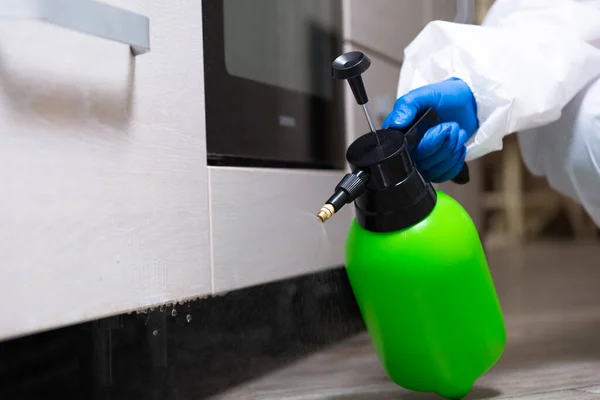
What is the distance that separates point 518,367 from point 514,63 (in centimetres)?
34

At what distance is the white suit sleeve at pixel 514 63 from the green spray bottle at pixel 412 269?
15cm

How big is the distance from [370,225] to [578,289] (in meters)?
1.06

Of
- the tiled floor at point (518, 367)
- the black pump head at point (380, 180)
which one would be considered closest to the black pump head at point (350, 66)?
the black pump head at point (380, 180)

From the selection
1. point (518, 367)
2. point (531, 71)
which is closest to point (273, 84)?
point (531, 71)

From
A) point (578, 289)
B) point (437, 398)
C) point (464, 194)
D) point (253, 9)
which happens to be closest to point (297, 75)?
point (253, 9)

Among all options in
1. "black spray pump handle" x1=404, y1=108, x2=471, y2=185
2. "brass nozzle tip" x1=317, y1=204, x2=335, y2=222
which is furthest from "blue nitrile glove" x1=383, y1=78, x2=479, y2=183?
"brass nozzle tip" x1=317, y1=204, x2=335, y2=222

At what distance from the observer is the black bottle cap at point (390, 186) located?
0.53 m

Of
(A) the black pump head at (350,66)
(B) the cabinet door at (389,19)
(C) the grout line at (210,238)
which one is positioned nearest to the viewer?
(A) the black pump head at (350,66)

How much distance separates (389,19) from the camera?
1041 mm

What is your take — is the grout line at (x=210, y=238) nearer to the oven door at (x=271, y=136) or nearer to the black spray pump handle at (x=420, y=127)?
the oven door at (x=271, y=136)

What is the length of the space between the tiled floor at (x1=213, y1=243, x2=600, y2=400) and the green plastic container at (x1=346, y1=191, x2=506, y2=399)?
0.23 ft

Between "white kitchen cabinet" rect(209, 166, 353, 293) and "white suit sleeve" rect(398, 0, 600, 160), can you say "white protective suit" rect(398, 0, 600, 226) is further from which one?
"white kitchen cabinet" rect(209, 166, 353, 293)

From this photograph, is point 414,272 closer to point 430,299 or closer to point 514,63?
point 430,299

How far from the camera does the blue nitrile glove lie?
0.60 m
